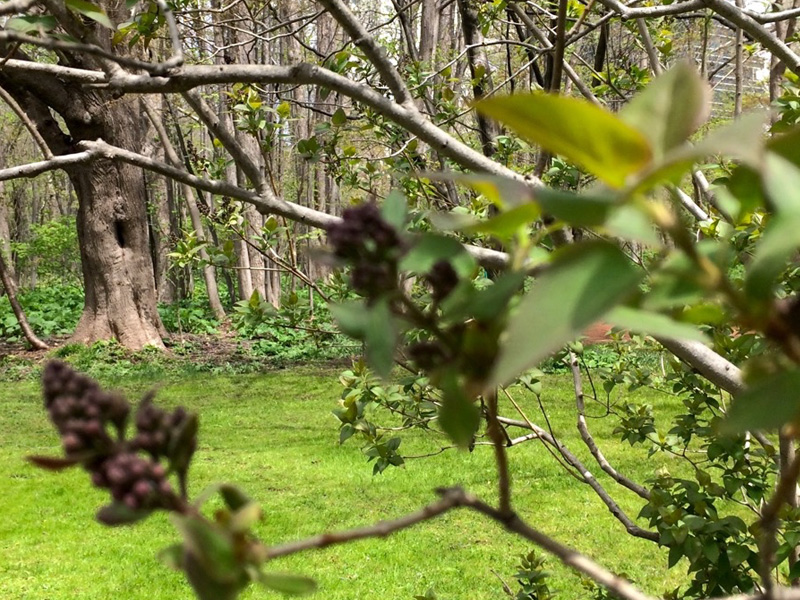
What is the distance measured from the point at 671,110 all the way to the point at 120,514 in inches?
10.4

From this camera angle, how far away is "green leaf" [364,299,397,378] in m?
0.27

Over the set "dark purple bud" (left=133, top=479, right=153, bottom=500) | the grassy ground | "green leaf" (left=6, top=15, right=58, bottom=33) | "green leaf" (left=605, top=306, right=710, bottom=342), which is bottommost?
the grassy ground

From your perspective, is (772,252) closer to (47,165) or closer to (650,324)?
(650,324)

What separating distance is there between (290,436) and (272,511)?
1.96 m

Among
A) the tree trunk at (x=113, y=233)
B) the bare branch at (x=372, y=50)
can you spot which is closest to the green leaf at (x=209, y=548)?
the bare branch at (x=372, y=50)

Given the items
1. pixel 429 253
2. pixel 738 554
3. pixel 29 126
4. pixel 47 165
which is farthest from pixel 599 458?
pixel 29 126

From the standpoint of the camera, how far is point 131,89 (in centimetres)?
114

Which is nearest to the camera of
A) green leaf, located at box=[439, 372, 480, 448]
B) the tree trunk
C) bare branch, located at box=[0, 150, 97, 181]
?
green leaf, located at box=[439, 372, 480, 448]

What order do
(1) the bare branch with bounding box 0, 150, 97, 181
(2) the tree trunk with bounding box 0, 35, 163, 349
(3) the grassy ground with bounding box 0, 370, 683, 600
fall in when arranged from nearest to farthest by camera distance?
1. (1) the bare branch with bounding box 0, 150, 97, 181
2. (3) the grassy ground with bounding box 0, 370, 683, 600
3. (2) the tree trunk with bounding box 0, 35, 163, 349

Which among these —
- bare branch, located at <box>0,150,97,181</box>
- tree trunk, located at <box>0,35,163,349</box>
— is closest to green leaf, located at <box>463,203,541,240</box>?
bare branch, located at <box>0,150,97,181</box>

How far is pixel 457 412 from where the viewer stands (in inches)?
12.6

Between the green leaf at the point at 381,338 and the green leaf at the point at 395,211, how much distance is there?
7 cm

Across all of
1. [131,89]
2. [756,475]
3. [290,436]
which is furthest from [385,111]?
[290,436]

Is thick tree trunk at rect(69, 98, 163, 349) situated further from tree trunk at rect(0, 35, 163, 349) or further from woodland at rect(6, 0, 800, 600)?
woodland at rect(6, 0, 800, 600)
